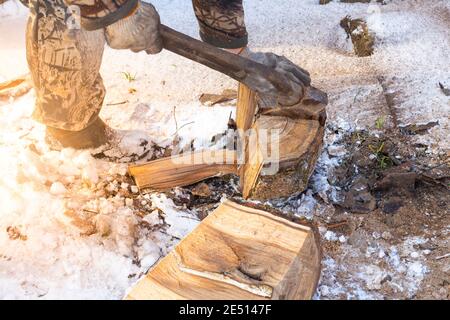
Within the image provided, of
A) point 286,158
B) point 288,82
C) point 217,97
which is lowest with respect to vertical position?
point 217,97

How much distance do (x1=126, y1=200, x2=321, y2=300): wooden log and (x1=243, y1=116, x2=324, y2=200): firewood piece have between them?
0.76ft

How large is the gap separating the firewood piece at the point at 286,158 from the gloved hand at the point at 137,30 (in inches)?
25.1

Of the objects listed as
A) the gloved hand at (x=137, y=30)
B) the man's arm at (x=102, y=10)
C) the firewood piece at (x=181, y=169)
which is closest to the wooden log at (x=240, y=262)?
the firewood piece at (x=181, y=169)

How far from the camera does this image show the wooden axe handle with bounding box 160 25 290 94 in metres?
1.89

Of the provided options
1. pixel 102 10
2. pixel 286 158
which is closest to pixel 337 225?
Answer: pixel 286 158

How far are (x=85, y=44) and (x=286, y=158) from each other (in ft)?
3.41

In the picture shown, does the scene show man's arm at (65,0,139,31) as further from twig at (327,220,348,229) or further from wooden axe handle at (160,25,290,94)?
twig at (327,220,348,229)

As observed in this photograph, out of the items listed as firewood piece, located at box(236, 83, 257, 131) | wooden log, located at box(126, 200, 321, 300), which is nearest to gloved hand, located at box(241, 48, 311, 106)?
firewood piece, located at box(236, 83, 257, 131)

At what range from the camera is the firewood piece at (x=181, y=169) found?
7.52 feet

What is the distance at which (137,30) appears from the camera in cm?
178

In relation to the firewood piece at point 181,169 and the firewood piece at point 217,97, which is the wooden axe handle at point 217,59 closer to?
the firewood piece at point 181,169

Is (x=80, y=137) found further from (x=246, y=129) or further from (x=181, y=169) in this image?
(x=246, y=129)
